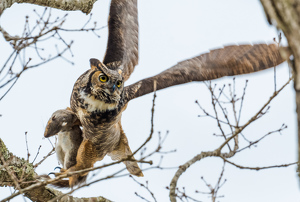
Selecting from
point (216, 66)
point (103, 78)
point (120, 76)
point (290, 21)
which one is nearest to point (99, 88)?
point (103, 78)

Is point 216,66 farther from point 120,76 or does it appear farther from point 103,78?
point 103,78

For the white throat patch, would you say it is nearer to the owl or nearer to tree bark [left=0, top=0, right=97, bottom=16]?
the owl

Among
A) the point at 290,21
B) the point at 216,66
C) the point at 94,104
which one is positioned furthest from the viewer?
the point at 216,66

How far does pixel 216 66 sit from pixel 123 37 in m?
1.35

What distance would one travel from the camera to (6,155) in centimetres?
430

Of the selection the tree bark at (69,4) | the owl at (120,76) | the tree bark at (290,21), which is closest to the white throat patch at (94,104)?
the owl at (120,76)

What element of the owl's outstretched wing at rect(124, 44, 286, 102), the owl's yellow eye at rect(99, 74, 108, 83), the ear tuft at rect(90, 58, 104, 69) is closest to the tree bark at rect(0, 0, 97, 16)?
the ear tuft at rect(90, 58, 104, 69)

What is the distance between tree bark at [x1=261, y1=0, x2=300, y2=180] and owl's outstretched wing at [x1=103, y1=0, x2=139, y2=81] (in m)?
4.04

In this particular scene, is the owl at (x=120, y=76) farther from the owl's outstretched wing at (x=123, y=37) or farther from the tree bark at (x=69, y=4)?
the tree bark at (x=69, y=4)

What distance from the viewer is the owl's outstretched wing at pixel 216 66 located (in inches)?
200

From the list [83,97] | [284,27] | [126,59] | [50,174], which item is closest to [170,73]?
[126,59]

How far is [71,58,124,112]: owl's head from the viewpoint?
4699 mm

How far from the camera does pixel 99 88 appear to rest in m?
4.79

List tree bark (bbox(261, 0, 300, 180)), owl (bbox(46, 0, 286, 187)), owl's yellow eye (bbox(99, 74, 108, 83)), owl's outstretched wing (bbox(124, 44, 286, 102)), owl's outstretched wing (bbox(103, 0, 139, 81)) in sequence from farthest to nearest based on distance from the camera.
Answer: owl's outstretched wing (bbox(103, 0, 139, 81)) < owl's outstretched wing (bbox(124, 44, 286, 102)) < owl (bbox(46, 0, 286, 187)) < owl's yellow eye (bbox(99, 74, 108, 83)) < tree bark (bbox(261, 0, 300, 180))
